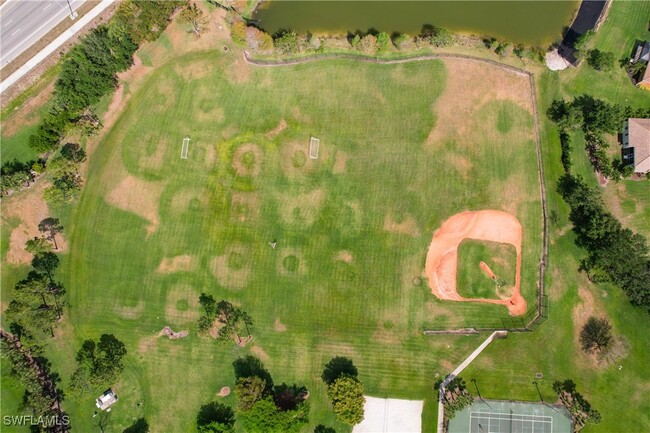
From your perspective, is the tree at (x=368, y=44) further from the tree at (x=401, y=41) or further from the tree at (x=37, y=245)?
the tree at (x=37, y=245)

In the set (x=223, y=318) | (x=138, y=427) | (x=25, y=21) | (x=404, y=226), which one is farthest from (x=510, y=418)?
(x=25, y=21)

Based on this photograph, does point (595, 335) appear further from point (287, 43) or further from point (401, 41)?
point (287, 43)

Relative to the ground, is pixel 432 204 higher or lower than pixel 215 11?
lower

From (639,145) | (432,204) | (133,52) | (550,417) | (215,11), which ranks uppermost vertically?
(215,11)

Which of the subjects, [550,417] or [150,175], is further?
[150,175]

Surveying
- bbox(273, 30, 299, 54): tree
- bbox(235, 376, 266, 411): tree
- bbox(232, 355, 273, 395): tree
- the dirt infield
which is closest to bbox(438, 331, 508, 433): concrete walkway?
the dirt infield

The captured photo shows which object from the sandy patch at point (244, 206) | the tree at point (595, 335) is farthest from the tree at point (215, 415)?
the tree at point (595, 335)

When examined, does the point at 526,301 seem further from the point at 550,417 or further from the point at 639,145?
the point at 639,145

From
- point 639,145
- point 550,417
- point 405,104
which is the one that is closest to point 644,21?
point 639,145
